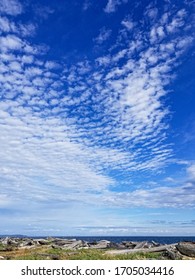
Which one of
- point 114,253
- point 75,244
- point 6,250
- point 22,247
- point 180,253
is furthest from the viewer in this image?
point 75,244

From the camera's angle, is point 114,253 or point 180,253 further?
point 114,253

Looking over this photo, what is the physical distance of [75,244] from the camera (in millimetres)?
44312

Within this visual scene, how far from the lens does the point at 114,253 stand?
31469mm

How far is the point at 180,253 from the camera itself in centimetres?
2922

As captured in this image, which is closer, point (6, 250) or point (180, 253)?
point (180, 253)
